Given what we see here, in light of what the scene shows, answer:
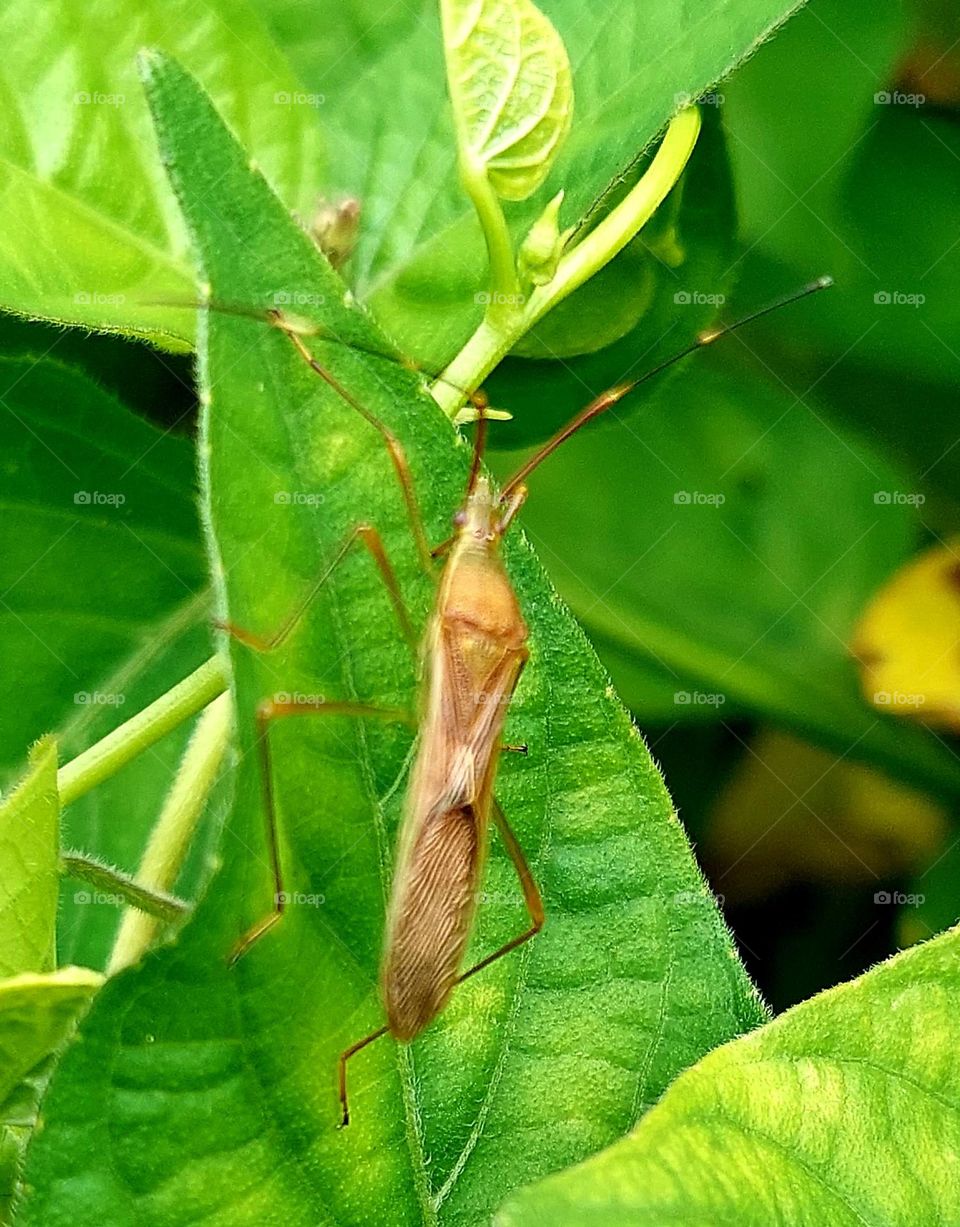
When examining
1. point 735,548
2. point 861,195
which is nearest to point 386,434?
point 735,548

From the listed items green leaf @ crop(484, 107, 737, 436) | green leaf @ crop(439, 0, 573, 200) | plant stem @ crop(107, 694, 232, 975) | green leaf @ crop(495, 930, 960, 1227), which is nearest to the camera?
green leaf @ crop(495, 930, 960, 1227)

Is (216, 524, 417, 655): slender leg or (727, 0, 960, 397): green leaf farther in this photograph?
(727, 0, 960, 397): green leaf

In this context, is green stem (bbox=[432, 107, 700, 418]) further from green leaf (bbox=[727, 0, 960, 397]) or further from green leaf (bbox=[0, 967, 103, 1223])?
green leaf (bbox=[0, 967, 103, 1223])

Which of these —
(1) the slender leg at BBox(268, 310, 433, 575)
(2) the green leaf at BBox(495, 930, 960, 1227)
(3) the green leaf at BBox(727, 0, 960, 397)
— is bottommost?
(2) the green leaf at BBox(495, 930, 960, 1227)

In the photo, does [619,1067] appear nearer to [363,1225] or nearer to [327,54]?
[363,1225]

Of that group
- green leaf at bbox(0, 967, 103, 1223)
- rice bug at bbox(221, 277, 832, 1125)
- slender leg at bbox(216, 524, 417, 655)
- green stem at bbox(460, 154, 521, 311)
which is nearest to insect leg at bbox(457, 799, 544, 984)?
rice bug at bbox(221, 277, 832, 1125)

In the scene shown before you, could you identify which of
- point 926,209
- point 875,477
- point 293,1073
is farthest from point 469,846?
point 926,209

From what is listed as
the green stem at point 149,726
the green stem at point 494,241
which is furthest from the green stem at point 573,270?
the green stem at point 149,726
